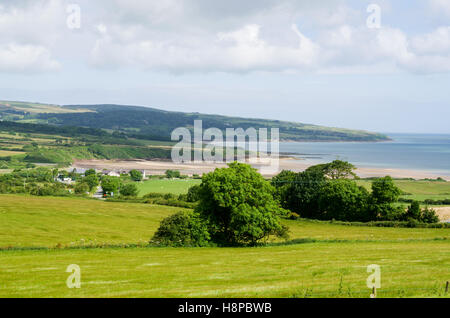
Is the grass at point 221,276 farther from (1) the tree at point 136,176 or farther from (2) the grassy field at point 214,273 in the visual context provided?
(1) the tree at point 136,176

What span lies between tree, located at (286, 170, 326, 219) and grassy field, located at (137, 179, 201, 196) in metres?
29.4

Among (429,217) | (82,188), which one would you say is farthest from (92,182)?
(429,217)

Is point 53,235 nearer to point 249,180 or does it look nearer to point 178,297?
point 249,180

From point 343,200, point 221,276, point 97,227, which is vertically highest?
point 221,276

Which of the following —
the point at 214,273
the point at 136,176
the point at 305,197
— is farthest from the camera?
the point at 136,176

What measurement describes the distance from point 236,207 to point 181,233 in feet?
16.8

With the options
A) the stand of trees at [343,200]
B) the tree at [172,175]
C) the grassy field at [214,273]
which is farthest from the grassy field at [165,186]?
the grassy field at [214,273]

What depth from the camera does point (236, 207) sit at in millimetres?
35531

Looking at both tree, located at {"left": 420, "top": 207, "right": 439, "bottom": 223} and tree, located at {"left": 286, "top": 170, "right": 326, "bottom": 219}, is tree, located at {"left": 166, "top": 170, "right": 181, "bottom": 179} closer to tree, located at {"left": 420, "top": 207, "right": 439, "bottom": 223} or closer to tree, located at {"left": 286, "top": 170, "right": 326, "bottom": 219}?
tree, located at {"left": 286, "top": 170, "right": 326, "bottom": 219}

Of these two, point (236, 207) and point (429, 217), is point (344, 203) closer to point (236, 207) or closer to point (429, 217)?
point (429, 217)

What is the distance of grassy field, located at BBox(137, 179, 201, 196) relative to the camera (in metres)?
92.4

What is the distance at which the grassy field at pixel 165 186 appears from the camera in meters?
92.4

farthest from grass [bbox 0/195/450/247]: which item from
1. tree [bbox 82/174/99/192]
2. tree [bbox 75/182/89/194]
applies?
tree [bbox 82/174/99/192]
